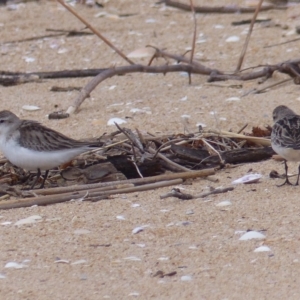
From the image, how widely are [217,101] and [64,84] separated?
166 cm

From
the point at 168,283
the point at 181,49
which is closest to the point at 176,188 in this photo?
the point at 168,283

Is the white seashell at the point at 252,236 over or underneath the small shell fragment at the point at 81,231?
over

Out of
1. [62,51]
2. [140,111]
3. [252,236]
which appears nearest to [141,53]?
[62,51]

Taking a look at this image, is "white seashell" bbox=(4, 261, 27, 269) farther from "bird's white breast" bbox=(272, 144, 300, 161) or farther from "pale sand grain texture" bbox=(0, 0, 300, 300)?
"bird's white breast" bbox=(272, 144, 300, 161)

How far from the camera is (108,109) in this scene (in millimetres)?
7398

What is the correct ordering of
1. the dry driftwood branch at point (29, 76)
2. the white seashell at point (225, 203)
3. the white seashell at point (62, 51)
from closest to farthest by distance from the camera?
the white seashell at point (225, 203)
the dry driftwood branch at point (29, 76)
the white seashell at point (62, 51)

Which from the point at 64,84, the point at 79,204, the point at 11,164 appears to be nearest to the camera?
the point at 79,204

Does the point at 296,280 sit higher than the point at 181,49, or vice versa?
the point at 296,280

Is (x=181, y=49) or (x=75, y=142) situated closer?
(x=75, y=142)

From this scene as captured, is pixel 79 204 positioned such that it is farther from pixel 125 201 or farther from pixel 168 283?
pixel 168 283

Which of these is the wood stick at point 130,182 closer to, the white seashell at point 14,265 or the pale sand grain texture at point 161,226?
the pale sand grain texture at point 161,226

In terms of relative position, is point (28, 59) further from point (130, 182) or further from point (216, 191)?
point (216, 191)

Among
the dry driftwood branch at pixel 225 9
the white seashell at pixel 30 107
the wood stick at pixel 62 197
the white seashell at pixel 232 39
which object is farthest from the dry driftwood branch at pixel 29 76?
the wood stick at pixel 62 197

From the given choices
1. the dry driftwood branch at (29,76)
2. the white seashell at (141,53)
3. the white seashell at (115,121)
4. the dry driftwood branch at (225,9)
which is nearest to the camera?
the white seashell at (115,121)
